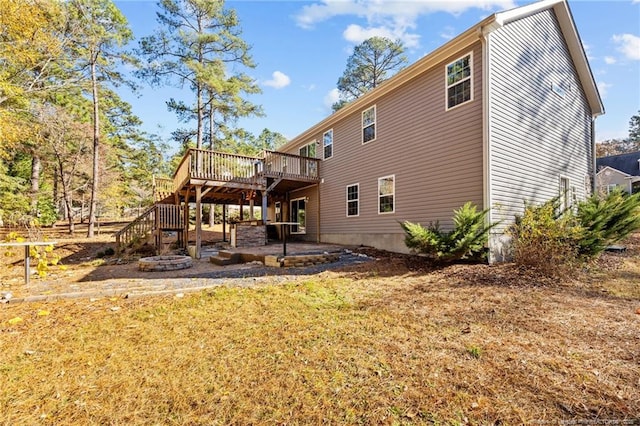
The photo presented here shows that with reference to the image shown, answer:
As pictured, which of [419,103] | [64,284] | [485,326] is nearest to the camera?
[485,326]

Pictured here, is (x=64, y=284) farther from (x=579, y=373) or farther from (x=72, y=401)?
(x=579, y=373)

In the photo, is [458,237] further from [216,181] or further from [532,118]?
[216,181]

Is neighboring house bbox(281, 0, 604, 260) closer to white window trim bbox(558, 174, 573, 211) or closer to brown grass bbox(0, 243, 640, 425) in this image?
white window trim bbox(558, 174, 573, 211)

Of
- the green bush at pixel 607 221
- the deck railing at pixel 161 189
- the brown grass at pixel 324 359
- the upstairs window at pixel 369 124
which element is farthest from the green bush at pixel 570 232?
the deck railing at pixel 161 189

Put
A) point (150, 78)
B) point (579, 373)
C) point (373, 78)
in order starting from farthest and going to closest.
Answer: point (373, 78)
point (150, 78)
point (579, 373)

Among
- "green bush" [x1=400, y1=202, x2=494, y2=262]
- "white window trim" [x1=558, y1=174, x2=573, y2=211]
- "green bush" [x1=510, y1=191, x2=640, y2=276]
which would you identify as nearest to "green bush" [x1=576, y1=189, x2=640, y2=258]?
"green bush" [x1=510, y1=191, x2=640, y2=276]

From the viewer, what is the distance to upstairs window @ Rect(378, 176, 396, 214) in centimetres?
966

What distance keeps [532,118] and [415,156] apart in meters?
3.55

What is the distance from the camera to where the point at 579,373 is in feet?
7.70

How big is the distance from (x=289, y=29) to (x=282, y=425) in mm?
13167

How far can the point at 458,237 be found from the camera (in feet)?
20.7

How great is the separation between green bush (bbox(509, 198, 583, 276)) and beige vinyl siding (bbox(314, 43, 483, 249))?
4.56 ft

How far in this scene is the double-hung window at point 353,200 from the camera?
11211 millimetres

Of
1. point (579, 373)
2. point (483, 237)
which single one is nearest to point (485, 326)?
point (579, 373)
